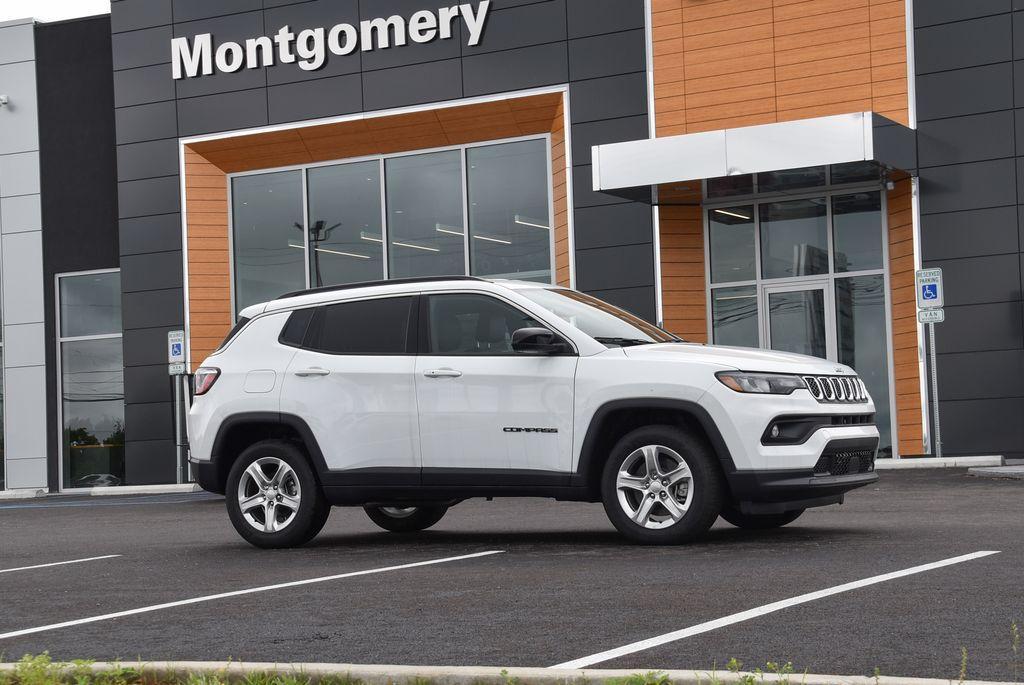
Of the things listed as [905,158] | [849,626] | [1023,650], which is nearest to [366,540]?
[849,626]

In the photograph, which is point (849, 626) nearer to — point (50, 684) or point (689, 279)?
point (50, 684)

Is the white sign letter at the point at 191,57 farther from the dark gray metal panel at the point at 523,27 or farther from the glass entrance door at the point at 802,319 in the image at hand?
the glass entrance door at the point at 802,319

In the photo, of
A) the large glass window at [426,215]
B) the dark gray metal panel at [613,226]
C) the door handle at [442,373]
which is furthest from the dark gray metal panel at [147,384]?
the door handle at [442,373]

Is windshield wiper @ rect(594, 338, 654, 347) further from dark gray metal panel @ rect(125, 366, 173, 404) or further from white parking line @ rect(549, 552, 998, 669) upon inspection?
dark gray metal panel @ rect(125, 366, 173, 404)

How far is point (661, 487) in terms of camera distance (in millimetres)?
8727

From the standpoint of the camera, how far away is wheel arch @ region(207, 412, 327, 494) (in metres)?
9.81

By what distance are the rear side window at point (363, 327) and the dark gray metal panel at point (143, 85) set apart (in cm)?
1659

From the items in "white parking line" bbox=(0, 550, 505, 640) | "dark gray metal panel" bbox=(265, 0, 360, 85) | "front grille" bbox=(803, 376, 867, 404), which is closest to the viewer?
"white parking line" bbox=(0, 550, 505, 640)

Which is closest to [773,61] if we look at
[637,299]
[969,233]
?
[969,233]

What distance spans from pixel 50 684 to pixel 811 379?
5402 millimetres

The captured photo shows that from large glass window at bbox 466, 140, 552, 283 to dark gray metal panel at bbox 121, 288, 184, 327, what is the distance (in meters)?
5.62

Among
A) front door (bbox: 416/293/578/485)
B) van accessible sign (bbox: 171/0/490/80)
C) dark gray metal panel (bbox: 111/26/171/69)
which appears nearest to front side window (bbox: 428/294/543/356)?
front door (bbox: 416/293/578/485)

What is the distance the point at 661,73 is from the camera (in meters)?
22.0

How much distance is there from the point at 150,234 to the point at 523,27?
26.0 ft
